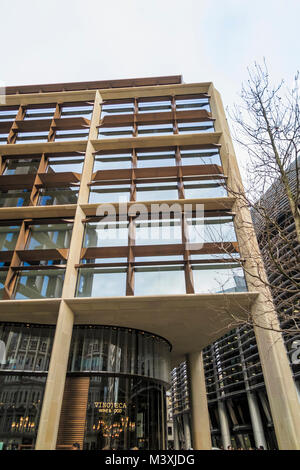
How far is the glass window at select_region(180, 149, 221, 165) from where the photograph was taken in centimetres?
2073

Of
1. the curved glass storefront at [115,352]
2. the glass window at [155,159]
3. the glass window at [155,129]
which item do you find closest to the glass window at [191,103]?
the glass window at [155,129]

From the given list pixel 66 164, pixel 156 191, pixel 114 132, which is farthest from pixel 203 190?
pixel 66 164

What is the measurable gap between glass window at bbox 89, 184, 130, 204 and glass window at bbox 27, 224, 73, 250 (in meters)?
2.70

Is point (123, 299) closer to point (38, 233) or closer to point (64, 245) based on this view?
point (64, 245)

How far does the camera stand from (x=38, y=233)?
18.4 meters

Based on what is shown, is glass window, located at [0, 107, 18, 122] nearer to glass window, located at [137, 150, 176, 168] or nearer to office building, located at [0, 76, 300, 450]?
office building, located at [0, 76, 300, 450]

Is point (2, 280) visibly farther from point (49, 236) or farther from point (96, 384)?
point (96, 384)

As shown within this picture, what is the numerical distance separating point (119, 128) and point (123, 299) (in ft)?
50.3

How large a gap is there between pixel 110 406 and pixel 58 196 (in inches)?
545

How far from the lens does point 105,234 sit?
58.6ft

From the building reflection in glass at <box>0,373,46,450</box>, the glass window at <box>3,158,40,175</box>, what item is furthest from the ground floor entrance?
the glass window at <box>3,158,40,175</box>
